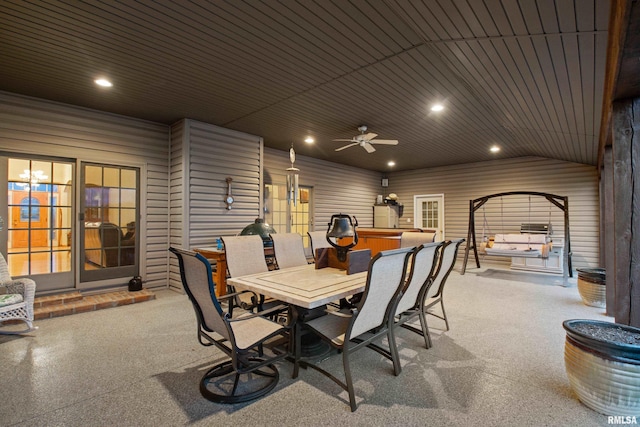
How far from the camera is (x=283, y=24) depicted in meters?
2.60

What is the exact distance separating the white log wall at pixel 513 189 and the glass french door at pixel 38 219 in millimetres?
8339

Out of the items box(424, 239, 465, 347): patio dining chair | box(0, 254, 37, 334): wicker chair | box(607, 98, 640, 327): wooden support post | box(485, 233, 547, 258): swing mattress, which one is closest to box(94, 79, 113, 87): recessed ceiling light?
box(0, 254, 37, 334): wicker chair

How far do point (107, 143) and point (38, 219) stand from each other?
1403mm

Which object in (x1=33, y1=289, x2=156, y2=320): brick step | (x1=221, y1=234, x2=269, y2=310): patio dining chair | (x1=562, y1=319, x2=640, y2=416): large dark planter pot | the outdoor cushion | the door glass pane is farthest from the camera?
the door glass pane

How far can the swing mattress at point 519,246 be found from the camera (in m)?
6.09

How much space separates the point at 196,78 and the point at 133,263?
127 inches

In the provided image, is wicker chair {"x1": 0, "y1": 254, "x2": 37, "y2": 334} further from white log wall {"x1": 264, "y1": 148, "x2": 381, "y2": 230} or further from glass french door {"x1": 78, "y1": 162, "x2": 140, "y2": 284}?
white log wall {"x1": 264, "y1": 148, "x2": 381, "y2": 230}

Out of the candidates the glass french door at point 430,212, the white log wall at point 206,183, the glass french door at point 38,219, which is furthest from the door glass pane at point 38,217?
the glass french door at point 430,212

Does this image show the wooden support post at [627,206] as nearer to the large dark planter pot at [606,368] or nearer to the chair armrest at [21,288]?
the large dark planter pot at [606,368]

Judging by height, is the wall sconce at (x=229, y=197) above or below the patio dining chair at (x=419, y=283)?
above

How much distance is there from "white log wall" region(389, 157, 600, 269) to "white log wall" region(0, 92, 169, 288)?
7127mm

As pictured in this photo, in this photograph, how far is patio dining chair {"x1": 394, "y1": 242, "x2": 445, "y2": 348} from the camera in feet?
8.27

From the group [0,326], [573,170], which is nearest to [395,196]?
[573,170]

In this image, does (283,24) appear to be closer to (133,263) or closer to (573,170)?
(133,263)
